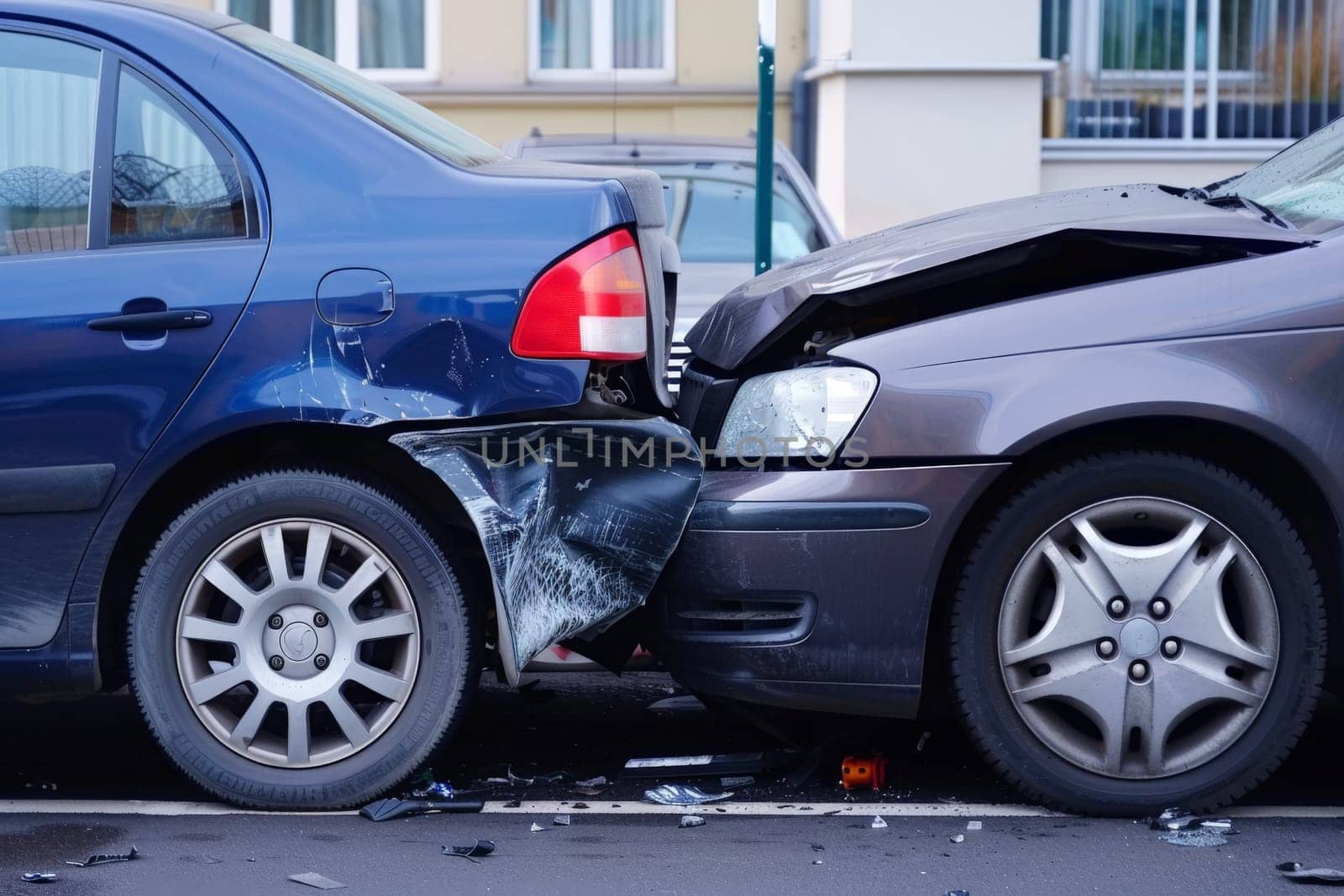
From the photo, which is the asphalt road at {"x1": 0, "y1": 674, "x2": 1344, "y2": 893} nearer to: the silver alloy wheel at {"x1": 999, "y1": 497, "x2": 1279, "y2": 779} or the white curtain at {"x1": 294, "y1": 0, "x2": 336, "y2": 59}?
the silver alloy wheel at {"x1": 999, "y1": 497, "x2": 1279, "y2": 779}

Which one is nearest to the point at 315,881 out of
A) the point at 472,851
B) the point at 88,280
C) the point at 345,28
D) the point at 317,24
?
the point at 472,851

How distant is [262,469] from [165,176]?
689mm

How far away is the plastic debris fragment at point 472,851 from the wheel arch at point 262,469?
542mm

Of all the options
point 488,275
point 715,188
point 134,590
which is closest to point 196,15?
point 488,275

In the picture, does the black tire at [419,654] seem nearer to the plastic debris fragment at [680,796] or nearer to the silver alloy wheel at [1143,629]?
the plastic debris fragment at [680,796]

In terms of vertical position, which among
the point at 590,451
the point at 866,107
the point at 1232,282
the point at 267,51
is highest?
the point at 866,107

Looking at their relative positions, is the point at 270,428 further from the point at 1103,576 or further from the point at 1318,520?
the point at 1318,520

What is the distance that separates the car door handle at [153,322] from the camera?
11.8ft

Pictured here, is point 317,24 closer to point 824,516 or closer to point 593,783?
point 593,783

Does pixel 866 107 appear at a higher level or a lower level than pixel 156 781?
higher

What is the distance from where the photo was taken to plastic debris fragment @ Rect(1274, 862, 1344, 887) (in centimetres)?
333

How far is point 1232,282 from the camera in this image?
11.8 feet

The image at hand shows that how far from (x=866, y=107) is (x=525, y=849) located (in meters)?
8.89

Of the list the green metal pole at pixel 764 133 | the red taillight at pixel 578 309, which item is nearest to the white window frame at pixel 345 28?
the green metal pole at pixel 764 133
